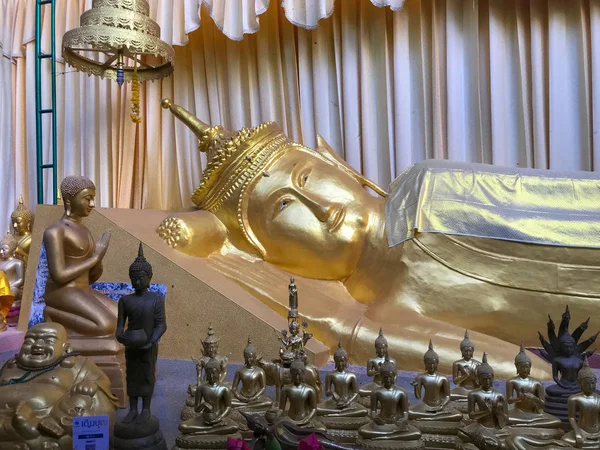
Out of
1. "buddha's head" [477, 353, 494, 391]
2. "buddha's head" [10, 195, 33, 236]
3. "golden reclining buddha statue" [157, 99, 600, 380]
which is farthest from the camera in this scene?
"buddha's head" [10, 195, 33, 236]

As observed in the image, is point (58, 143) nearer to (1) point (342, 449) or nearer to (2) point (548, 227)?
(2) point (548, 227)

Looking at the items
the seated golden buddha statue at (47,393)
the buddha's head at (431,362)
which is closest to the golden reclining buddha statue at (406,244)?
the buddha's head at (431,362)

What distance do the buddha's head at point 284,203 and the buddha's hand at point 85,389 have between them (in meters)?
1.84

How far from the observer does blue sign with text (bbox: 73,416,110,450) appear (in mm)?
1844

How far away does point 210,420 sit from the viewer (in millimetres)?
2008

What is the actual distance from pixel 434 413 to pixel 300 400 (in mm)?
453

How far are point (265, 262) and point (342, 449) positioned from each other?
7.17ft

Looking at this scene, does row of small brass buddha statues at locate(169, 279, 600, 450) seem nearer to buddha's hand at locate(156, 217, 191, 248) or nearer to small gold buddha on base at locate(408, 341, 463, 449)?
small gold buddha on base at locate(408, 341, 463, 449)

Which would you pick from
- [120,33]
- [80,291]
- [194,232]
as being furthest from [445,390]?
[120,33]

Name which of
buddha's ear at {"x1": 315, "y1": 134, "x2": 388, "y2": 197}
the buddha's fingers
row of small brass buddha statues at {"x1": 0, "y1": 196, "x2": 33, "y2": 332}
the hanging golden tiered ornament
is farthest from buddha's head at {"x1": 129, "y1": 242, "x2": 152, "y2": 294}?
the hanging golden tiered ornament

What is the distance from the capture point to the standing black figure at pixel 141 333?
2039mm

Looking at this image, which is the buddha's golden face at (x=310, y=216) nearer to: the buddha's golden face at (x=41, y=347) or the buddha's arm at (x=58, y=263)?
the buddha's arm at (x=58, y=263)

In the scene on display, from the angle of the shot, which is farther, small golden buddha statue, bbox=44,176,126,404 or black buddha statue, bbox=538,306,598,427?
small golden buddha statue, bbox=44,176,126,404

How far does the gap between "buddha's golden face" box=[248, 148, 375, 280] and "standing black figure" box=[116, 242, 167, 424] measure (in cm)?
181
